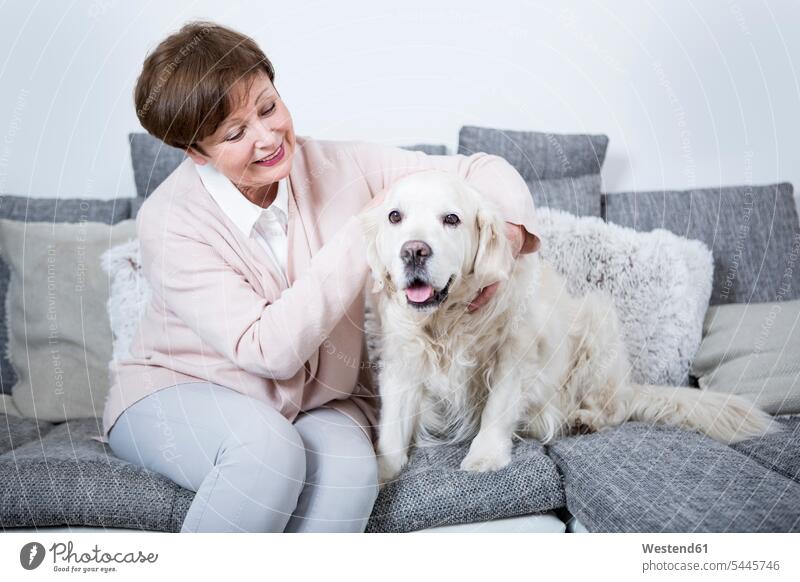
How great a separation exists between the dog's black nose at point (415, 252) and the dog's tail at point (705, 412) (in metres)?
1.03

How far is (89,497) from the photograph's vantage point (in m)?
Result: 1.64

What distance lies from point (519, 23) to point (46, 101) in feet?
5.12

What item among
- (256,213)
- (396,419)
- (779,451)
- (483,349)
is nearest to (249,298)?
(256,213)

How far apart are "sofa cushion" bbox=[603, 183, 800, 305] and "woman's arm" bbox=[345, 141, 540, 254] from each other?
99 cm

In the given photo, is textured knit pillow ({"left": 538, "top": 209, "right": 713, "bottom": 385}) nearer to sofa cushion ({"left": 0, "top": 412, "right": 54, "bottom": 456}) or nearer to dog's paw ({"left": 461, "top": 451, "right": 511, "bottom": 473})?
dog's paw ({"left": 461, "top": 451, "right": 511, "bottom": 473})

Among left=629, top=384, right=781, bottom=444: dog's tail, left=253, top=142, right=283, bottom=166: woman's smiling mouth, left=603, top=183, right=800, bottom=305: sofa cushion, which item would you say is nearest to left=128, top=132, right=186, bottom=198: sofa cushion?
left=253, top=142, right=283, bottom=166: woman's smiling mouth

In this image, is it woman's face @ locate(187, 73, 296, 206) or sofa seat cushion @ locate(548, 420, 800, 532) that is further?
woman's face @ locate(187, 73, 296, 206)

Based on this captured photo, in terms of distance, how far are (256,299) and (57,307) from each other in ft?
Answer: 3.71

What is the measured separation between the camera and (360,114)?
230 cm

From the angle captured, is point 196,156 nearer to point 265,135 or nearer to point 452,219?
point 265,135

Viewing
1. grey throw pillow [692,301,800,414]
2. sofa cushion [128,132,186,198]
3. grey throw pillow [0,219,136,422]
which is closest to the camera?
grey throw pillow [692,301,800,414]

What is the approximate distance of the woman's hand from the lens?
1.82m
